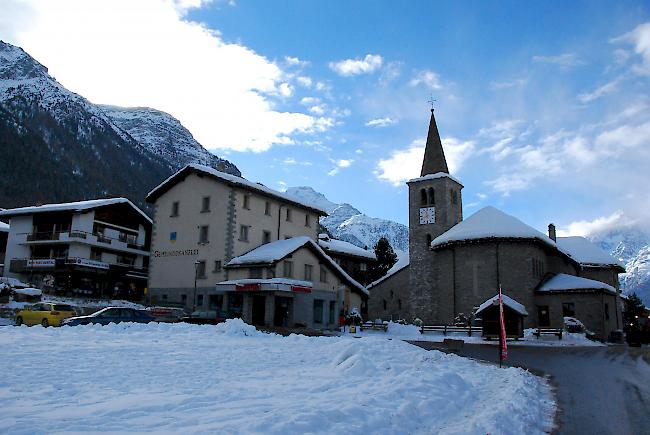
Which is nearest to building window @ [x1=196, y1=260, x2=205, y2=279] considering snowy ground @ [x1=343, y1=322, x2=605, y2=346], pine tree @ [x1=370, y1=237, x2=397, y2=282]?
snowy ground @ [x1=343, y1=322, x2=605, y2=346]

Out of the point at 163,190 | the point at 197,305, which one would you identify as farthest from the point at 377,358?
the point at 163,190

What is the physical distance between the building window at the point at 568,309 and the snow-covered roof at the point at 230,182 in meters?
23.7

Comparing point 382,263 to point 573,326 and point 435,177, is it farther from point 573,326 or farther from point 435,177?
point 573,326

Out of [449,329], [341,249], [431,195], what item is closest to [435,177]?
[431,195]

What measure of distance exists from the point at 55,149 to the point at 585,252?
128 m

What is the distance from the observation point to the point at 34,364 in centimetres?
1168

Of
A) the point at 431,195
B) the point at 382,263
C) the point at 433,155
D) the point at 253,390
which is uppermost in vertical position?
the point at 433,155

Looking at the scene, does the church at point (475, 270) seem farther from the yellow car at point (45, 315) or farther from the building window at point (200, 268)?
the yellow car at point (45, 315)

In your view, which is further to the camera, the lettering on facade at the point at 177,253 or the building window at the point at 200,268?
the lettering on facade at the point at 177,253

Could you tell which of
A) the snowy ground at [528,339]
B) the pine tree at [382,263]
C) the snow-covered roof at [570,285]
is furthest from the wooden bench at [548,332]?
the pine tree at [382,263]

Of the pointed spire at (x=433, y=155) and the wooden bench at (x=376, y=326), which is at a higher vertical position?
the pointed spire at (x=433, y=155)

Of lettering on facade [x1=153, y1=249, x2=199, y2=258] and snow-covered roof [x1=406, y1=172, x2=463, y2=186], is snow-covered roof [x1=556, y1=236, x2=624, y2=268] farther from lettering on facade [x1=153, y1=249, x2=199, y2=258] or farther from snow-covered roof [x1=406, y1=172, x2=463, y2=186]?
lettering on facade [x1=153, y1=249, x2=199, y2=258]

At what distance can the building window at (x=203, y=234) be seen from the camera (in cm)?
4475

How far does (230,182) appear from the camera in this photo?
142 ft
